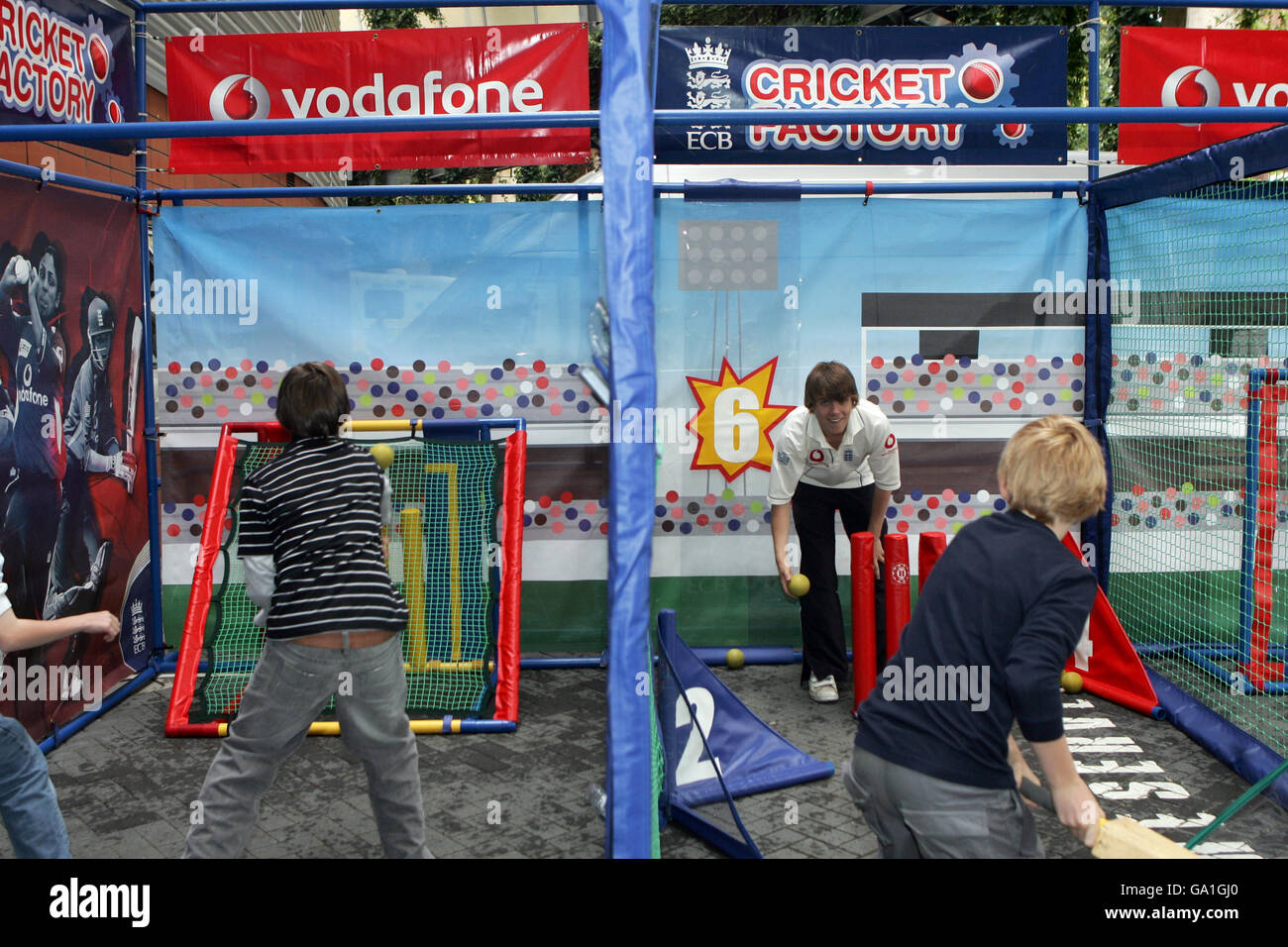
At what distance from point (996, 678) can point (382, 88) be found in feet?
17.5

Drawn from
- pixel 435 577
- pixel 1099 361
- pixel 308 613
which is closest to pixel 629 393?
pixel 308 613

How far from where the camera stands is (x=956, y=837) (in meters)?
2.66

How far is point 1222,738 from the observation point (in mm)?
5461

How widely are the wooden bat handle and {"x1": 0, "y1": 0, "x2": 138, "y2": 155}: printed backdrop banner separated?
5.14 metres

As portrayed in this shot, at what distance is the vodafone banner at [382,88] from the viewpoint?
255 inches

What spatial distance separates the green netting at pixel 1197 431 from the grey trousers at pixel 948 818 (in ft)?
13.2

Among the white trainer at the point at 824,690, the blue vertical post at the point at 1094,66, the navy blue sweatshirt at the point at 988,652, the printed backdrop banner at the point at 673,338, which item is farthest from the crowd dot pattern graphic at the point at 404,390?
the navy blue sweatshirt at the point at 988,652

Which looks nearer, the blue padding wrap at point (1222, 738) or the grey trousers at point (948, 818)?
the grey trousers at point (948, 818)

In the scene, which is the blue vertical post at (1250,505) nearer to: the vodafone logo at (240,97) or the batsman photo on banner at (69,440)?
the vodafone logo at (240,97)

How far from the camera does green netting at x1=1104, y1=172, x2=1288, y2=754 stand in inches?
247

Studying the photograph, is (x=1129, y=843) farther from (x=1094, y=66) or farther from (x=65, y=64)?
(x=65, y=64)
